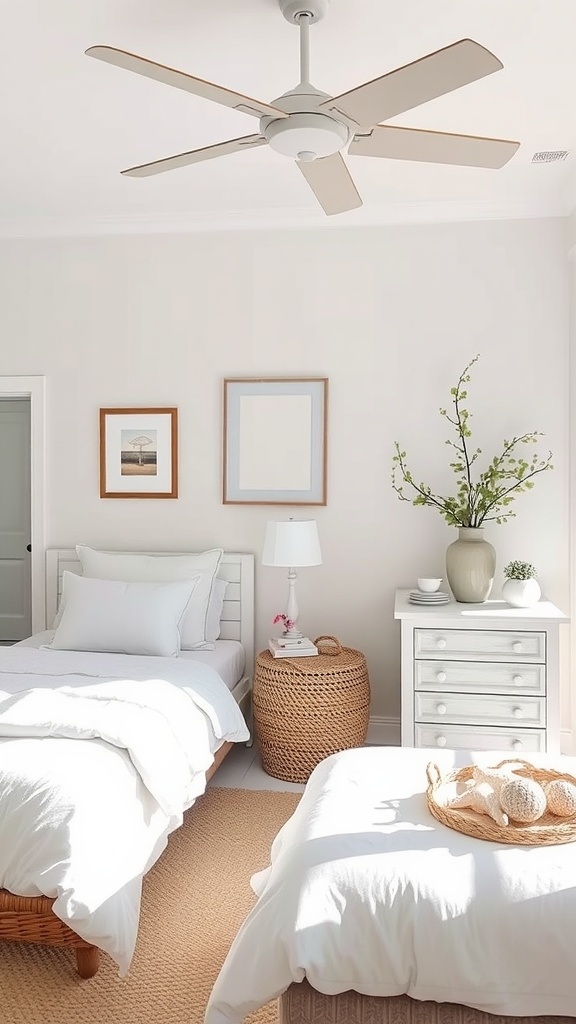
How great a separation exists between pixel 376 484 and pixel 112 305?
1.71 m

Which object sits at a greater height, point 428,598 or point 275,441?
point 275,441

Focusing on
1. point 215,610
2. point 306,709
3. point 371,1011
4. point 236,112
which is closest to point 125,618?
point 215,610

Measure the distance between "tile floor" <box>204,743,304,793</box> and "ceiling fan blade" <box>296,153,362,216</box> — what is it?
2464mm

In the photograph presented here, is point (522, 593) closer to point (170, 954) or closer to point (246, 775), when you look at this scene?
point (246, 775)

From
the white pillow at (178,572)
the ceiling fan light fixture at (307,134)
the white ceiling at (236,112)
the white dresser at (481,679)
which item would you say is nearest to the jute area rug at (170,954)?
the white dresser at (481,679)

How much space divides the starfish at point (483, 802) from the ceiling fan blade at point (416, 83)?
1659mm

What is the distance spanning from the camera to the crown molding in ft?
13.0

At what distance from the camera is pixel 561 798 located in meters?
1.94

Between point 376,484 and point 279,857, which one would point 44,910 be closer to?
point 279,857

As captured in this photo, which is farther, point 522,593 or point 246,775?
point 246,775

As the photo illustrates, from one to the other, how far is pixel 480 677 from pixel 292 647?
0.88m

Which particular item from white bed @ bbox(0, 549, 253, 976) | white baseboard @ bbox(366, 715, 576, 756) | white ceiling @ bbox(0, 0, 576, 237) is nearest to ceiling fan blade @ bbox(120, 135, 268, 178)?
white ceiling @ bbox(0, 0, 576, 237)

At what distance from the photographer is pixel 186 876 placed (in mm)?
2820

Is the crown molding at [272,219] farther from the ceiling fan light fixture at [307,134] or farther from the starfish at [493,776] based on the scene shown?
the starfish at [493,776]
